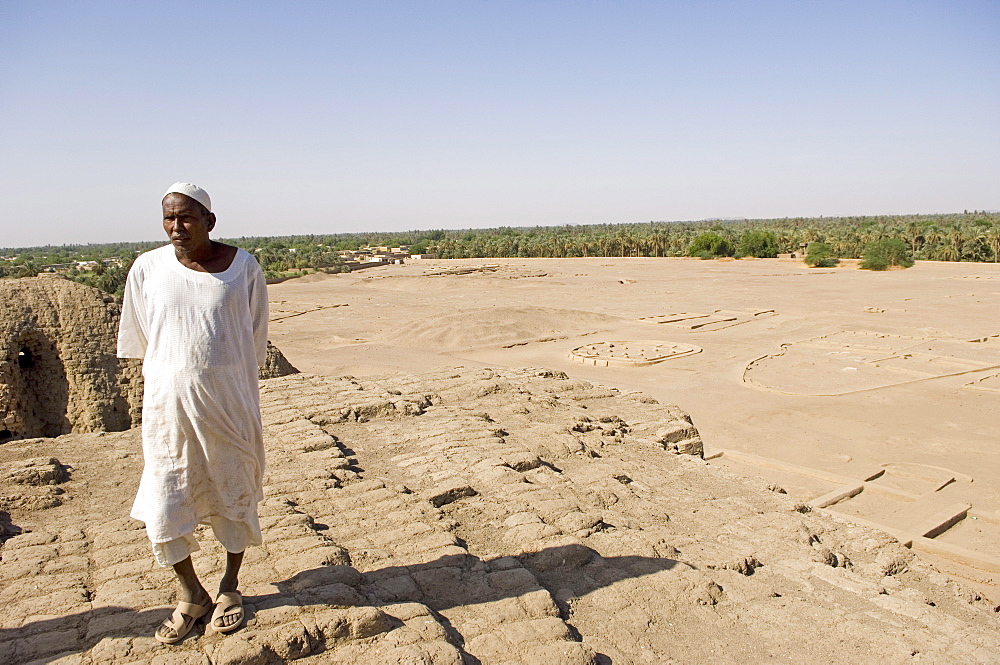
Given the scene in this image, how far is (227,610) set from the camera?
298 centimetres

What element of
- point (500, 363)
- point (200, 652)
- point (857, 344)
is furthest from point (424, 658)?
point (857, 344)

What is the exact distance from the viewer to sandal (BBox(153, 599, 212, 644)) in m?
2.85

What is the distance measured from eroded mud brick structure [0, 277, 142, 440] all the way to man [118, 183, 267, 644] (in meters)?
4.74

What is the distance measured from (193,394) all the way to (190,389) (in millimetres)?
22

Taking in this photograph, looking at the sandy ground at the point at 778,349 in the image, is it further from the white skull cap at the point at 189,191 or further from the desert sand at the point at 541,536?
the white skull cap at the point at 189,191

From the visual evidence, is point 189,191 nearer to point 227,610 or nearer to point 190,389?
point 190,389

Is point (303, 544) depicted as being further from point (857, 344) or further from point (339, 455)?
point (857, 344)

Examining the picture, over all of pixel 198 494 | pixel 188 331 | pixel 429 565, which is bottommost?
pixel 429 565

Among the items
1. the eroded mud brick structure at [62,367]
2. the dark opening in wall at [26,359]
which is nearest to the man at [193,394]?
the eroded mud brick structure at [62,367]

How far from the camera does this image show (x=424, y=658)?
295cm

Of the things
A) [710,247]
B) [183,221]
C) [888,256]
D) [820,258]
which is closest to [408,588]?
[183,221]

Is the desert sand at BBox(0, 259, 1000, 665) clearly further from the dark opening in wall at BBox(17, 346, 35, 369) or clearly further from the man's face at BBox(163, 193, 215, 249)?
the dark opening in wall at BBox(17, 346, 35, 369)

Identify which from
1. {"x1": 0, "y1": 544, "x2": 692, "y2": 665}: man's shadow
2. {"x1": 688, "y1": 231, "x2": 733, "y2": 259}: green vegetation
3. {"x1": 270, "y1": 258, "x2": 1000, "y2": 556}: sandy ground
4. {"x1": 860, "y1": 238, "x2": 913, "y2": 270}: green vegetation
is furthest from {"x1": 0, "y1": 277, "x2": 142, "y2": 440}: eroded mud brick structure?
{"x1": 688, "y1": 231, "x2": 733, "y2": 259}: green vegetation

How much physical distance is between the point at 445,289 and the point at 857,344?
73.3 ft
